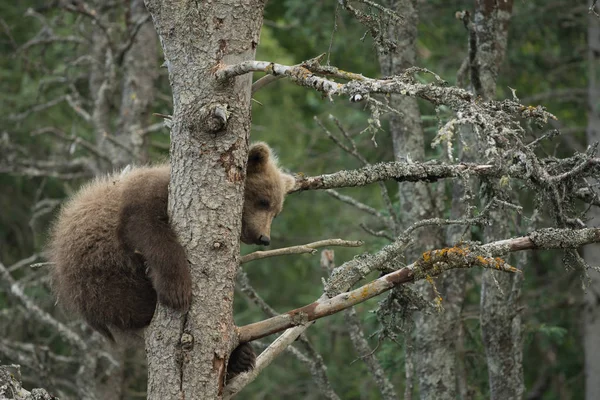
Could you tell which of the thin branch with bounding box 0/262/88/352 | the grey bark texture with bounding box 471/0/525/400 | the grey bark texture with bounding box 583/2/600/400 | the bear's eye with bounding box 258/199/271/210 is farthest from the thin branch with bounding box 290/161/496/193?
the grey bark texture with bounding box 583/2/600/400

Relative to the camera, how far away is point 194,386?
4035 mm

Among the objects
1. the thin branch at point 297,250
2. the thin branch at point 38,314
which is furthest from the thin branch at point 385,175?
the thin branch at point 38,314

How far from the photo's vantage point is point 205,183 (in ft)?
13.5

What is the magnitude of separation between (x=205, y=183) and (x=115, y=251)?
142 cm

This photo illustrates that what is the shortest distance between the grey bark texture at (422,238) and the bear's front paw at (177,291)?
255 centimetres

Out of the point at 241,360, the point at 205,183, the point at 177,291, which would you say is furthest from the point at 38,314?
the point at 205,183

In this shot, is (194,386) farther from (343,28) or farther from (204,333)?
(343,28)

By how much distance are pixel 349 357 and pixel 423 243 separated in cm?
758

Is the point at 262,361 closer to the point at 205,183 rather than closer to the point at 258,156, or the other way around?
the point at 205,183

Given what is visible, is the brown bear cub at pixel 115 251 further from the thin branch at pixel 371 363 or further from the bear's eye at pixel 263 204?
the thin branch at pixel 371 363

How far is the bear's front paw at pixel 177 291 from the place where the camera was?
4098 millimetres

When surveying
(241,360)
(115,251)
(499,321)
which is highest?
(115,251)

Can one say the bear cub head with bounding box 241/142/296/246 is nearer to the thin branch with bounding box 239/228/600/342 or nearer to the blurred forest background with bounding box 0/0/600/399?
the thin branch with bounding box 239/228/600/342

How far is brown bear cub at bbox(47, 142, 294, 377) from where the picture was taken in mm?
4973
